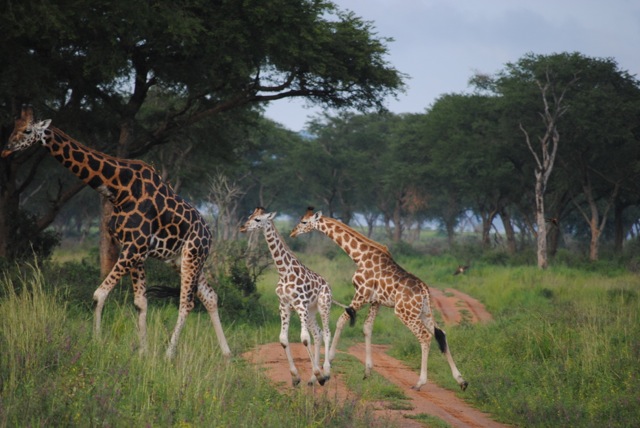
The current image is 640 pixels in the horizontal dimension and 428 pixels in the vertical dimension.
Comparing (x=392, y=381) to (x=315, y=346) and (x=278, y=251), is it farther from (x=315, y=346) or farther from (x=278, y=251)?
(x=278, y=251)

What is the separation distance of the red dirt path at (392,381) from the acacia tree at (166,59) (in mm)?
6463

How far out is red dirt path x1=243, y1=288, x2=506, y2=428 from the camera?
960 centimetres

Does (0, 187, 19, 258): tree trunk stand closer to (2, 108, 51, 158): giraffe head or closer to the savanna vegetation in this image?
the savanna vegetation

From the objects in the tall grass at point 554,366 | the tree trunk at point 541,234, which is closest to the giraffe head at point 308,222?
the tall grass at point 554,366

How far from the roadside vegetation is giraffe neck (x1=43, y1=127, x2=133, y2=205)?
4.85 feet

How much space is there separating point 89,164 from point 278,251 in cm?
263

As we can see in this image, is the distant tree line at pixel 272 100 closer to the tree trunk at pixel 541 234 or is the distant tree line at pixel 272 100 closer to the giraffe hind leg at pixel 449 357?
the tree trunk at pixel 541 234

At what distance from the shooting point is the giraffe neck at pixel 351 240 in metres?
11.9

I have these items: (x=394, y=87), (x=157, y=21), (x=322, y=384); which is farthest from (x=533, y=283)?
(x=322, y=384)

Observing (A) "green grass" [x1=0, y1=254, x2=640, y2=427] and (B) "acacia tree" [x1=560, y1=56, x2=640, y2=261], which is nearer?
(A) "green grass" [x1=0, y1=254, x2=640, y2=427]

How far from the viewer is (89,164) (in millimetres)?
10531

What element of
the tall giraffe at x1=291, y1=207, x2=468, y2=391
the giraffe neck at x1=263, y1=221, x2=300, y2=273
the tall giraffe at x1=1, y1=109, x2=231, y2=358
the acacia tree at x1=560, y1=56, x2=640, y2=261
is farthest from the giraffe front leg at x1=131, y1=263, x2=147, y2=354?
the acacia tree at x1=560, y1=56, x2=640, y2=261

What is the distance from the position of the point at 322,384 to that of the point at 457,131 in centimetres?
3301

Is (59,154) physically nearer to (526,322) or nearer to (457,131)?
(526,322)
